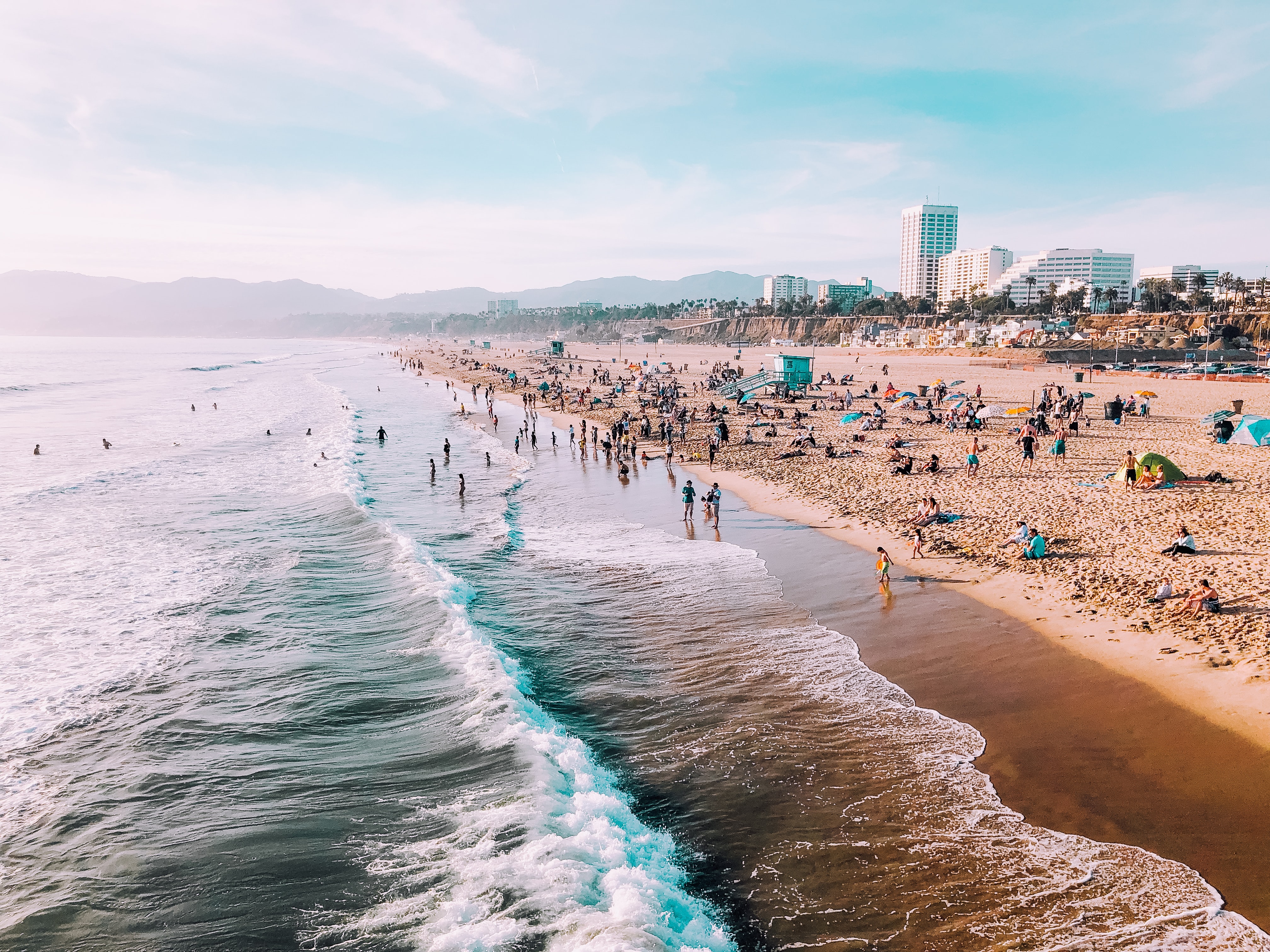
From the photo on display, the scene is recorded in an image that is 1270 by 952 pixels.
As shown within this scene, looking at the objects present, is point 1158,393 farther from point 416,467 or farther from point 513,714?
point 513,714

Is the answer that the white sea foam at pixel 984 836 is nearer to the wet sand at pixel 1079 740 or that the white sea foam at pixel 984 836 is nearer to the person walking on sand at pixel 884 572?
the wet sand at pixel 1079 740

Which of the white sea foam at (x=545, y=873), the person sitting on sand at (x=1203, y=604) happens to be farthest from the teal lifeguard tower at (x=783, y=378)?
the white sea foam at (x=545, y=873)

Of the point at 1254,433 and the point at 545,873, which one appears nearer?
the point at 545,873

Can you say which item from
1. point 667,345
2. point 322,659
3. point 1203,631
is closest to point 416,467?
point 322,659

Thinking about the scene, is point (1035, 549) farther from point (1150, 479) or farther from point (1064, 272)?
point (1064, 272)

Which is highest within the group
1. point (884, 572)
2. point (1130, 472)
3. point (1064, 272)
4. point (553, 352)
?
point (1064, 272)

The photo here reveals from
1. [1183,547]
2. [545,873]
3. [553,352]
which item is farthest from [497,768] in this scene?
[553,352]

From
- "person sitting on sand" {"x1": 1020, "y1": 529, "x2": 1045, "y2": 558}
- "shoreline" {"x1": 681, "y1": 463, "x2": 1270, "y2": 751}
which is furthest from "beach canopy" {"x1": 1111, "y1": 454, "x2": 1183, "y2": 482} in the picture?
"shoreline" {"x1": 681, "y1": 463, "x2": 1270, "y2": 751}
